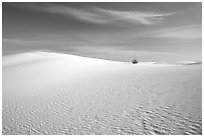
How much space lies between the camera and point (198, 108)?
17.1 feet

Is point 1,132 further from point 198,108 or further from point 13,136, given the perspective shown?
point 198,108

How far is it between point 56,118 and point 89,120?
121cm

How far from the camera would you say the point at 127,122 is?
4.88 m

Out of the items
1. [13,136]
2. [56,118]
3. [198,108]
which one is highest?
[198,108]

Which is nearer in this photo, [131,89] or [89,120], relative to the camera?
[89,120]

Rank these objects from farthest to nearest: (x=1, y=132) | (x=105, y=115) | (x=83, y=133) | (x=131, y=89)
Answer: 1. (x=131, y=89)
2. (x=105, y=115)
3. (x=1, y=132)
4. (x=83, y=133)

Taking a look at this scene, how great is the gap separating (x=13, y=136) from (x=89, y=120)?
7.61ft

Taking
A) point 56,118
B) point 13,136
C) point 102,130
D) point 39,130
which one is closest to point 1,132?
point 13,136

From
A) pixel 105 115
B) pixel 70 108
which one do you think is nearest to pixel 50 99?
pixel 70 108

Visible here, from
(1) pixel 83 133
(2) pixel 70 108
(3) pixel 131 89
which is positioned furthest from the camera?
(3) pixel 131 89

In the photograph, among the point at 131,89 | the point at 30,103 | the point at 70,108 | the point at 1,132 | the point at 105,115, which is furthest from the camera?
the point at 131,89

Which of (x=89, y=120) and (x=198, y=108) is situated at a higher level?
(x=198, y=108)

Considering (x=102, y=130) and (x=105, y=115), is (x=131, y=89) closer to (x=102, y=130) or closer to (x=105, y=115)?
(x=105, y=115)

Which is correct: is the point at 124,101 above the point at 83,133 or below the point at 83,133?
above
